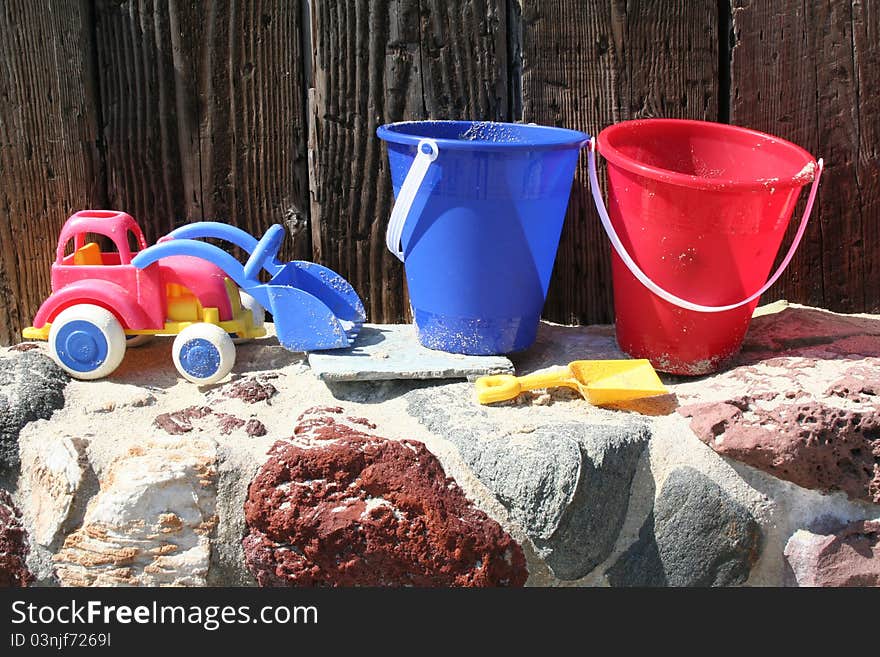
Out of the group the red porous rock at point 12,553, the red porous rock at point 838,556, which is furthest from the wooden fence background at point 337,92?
the red porous rock at point 838,556

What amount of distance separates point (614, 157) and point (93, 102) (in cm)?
126

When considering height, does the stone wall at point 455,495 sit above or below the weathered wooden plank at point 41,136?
below

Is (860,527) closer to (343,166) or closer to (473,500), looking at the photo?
(473,500)

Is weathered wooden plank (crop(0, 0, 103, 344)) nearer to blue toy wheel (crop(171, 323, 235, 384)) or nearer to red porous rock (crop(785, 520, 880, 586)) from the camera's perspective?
blue toy wheel (crop(171, 323, 235, 384))

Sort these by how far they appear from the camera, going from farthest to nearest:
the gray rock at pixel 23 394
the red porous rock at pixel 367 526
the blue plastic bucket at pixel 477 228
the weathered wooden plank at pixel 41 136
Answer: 1. the weathered wooden plank at pixel 41 136
2. the blue plastic bucket at pixel 477 228
3. the gray rock at pixel 23 394
4. the red porous rock at pixel 367 526

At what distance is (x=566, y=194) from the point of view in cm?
257

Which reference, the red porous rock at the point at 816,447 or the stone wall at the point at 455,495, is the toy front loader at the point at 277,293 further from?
the red porous rock at the point at 816,447

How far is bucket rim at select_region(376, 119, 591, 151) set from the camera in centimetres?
239

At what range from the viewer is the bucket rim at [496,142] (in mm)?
2389

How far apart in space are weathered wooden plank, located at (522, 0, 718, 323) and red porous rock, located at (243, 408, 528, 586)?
105 cm

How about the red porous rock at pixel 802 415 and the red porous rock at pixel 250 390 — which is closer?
the red porous rock at pixel 802 415

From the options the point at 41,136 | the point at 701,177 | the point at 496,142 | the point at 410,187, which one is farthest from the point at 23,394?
the point at 701,177

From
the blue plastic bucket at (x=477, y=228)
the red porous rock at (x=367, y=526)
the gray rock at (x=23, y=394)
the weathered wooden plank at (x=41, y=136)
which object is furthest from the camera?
the weathered wooden plank at (x=41, y=136)

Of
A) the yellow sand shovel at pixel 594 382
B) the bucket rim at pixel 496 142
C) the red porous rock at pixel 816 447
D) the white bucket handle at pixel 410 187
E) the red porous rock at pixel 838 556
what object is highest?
the bucket rim at pixel 496 142
